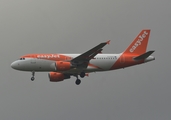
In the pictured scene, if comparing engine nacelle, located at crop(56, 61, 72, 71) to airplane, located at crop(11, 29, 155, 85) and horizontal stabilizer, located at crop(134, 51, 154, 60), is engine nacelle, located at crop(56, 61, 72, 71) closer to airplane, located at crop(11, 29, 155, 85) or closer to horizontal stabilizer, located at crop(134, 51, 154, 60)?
airplane, located at crop(11, 29, 155, 85)

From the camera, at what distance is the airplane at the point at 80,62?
63.3m

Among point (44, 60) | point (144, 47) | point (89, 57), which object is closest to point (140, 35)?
point (144, 47)

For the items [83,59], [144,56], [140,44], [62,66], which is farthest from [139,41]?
[62,66]

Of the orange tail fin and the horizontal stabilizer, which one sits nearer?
the horizontal stabilizer

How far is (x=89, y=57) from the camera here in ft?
210

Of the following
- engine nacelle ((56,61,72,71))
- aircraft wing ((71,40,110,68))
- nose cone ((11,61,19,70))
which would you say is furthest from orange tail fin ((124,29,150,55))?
nose cone ((11,61,19,70))

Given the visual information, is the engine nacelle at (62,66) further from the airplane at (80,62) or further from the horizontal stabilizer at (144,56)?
the horizontal stabilizer at (144,56)

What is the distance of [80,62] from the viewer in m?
64.1

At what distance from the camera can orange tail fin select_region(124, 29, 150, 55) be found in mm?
68750

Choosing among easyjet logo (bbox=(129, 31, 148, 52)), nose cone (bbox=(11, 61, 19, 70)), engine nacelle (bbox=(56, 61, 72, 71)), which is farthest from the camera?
easyjet logo (bbox=(129, 31, 148, 52))

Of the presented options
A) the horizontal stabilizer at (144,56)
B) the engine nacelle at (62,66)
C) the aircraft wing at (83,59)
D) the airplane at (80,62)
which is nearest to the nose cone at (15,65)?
the airplane at (80,62)

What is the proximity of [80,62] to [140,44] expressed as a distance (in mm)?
11182

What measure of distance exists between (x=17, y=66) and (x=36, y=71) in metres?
2.82

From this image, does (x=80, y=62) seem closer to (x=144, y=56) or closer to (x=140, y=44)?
(x=144, y=56)
